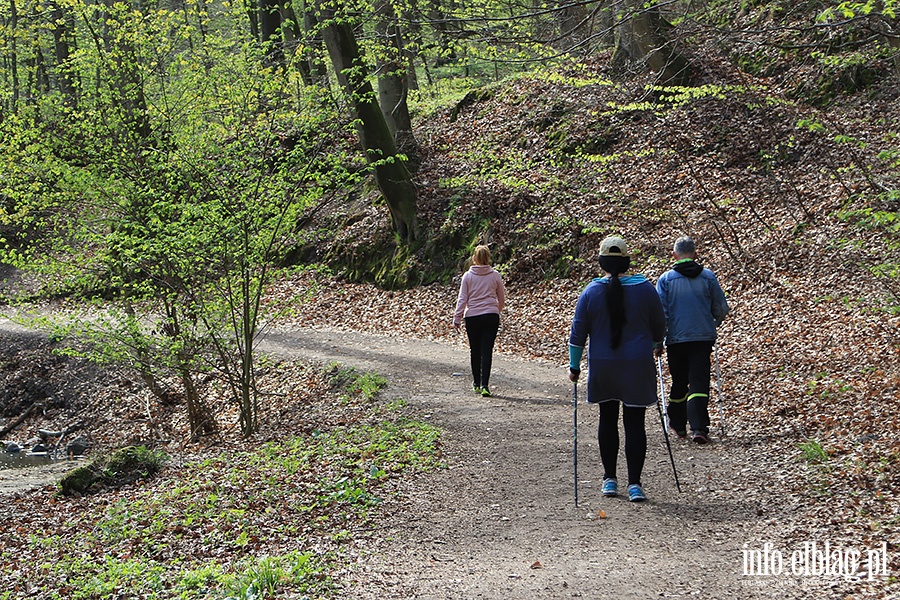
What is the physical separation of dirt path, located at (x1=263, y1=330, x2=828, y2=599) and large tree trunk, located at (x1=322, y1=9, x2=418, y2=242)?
6054mm

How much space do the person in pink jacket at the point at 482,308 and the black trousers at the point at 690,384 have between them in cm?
296

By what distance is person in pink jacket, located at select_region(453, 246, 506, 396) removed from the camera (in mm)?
10664

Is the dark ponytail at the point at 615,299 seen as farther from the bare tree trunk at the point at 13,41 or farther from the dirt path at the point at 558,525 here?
the bare tree trunk at the point at 13,41

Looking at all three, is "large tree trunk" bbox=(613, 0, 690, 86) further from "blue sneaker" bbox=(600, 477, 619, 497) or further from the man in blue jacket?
"blue sneaker" bbox=(600, 477, 619, 497)

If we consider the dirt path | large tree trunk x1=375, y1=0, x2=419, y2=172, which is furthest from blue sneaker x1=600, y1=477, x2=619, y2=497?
large tree trunk x1=375, y1=0, x2=419, y2=172

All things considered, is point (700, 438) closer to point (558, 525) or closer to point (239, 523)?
point (558, 525)

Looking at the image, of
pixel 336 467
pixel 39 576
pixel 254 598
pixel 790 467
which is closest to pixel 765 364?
pixel 790 467

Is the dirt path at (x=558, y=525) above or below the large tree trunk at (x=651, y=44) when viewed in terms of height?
below

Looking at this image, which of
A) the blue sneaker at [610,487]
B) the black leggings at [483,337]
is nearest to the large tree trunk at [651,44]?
the black leggings at [483,337]

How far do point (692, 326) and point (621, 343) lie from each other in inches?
83.0

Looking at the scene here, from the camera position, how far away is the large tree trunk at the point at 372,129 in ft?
49.5

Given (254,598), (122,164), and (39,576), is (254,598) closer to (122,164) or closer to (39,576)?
(39,576)

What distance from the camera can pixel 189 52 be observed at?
12516mm

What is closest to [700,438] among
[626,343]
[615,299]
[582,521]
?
[626,343]
